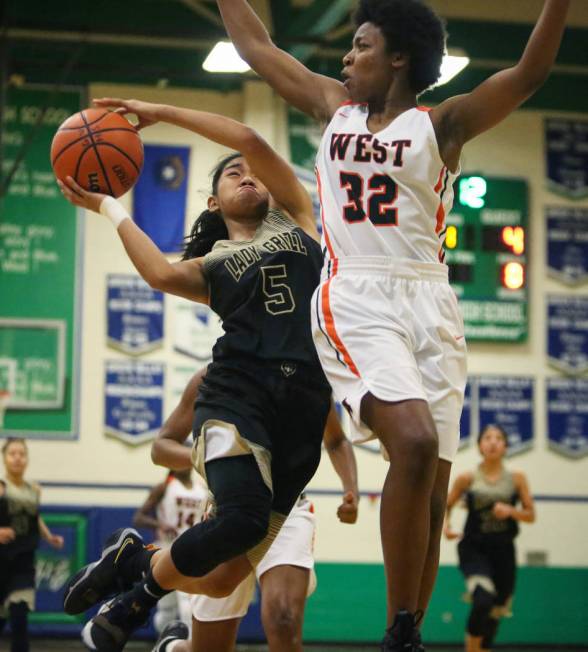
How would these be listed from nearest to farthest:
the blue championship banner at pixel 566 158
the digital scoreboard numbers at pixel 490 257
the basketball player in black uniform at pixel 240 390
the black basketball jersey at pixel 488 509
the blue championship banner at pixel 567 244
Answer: the basketball player in black uniform at pixel 240 390, the black basketball jersey at pixel 488 509, the digital scoreboard numbers at pixel 490 257, the blue championship banner at pixel 567 244, the blue championship banner at pixel 566 158

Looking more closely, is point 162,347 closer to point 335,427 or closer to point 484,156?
point 484,156

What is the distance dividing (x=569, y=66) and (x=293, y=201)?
8.94 metres

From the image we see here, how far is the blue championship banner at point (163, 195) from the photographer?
12.5 m

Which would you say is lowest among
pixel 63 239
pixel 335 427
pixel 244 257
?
pixel 335 427

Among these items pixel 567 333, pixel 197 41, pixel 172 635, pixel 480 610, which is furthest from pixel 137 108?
pixel 567 333

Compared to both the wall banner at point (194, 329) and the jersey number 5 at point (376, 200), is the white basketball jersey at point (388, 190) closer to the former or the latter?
the jersey number 5 at point (376, 200)

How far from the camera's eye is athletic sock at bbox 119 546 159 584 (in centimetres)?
506

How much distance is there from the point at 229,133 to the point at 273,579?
204 centimetres

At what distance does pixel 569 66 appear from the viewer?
1345 cm

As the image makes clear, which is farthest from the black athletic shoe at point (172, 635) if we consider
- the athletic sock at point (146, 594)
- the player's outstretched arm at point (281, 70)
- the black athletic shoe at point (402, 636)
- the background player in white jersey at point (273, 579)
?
the player's outstretched arm at point (281, 70)

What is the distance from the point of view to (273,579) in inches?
221

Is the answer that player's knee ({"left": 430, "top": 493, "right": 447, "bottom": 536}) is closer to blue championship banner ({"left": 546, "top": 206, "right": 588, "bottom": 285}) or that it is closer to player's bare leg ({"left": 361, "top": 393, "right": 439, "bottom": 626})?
player's bare leg ({"left": 361, "top": 393, "right": 439, "bottom": 626})

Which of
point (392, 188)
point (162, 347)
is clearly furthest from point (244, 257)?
point (162, 347)

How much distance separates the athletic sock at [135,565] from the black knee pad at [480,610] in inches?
211
